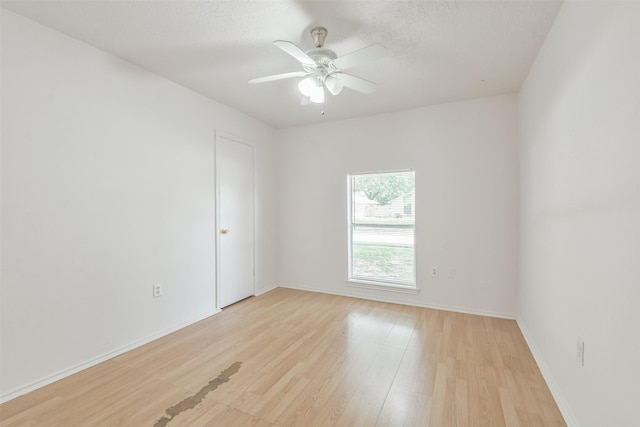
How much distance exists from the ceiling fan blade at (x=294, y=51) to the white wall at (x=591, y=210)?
60.5 inches

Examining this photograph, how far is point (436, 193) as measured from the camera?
3586mm

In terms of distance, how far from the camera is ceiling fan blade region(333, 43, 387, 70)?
1773mm

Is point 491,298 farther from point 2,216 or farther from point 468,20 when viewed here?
point 2,216

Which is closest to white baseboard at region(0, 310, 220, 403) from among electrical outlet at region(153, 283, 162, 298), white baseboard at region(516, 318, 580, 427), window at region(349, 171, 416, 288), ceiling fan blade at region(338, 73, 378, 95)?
electrical outlet at region(153, 283, 162, 298)

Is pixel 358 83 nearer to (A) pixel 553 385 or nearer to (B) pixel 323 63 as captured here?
(B) pixel 323 63

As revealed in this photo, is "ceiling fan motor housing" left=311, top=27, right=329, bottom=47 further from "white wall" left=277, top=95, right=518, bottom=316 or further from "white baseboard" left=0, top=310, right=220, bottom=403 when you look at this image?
"white baseboard" left=0, top=310, right=220, bottom=403

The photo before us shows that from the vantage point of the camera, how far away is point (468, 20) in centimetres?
196

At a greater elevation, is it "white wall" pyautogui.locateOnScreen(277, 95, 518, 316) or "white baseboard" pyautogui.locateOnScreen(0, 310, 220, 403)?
"white wall" pyautogui.locateOnScreen(277, 95, 518, 316)

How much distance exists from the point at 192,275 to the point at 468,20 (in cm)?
340

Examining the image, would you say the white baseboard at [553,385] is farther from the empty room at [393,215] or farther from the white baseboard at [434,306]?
the white baseboard at [434,306]

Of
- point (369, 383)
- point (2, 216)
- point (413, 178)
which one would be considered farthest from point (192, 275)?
point (413, 178)

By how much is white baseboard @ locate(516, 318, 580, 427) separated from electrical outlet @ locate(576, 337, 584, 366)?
0.34m

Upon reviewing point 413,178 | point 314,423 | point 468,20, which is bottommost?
point 314,423

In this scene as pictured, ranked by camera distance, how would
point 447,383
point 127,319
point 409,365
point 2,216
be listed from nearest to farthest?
→ point 2,216 → point 447,383 → point 409,365 → point 127,319
